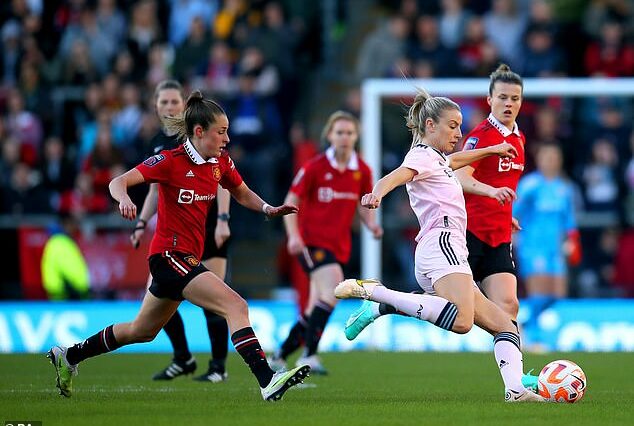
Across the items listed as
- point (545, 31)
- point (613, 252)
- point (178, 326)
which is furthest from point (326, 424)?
point (545, 31)

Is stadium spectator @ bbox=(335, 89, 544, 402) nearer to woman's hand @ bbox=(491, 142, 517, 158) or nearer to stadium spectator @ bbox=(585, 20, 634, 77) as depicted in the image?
woman's hand @ bbox=(491, 142, 517, 158)

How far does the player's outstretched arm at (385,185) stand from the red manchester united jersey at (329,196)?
3.97 metres

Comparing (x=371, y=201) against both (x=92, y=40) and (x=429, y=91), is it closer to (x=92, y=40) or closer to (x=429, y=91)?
(x=429, y=91)

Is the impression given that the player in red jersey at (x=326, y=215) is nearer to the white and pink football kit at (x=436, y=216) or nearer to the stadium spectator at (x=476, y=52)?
the white and pink football kit at (x=436, y=216)

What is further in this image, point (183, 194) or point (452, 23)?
point (452, 23)

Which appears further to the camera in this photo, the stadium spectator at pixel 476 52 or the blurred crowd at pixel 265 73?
the stadium spectator at pixel 476 52

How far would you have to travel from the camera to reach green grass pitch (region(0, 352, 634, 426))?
26.2 ft

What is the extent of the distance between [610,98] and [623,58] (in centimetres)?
98

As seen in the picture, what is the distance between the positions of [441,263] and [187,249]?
185 cm

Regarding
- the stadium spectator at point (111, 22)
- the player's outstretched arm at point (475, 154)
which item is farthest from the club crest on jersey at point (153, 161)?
the stadium spectator at point (111, 22)

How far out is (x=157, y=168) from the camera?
897cm

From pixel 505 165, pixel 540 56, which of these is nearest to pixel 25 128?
pixel 540 56

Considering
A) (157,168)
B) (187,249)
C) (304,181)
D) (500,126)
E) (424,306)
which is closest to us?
(424,306)

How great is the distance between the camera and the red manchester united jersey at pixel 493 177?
997 cm
